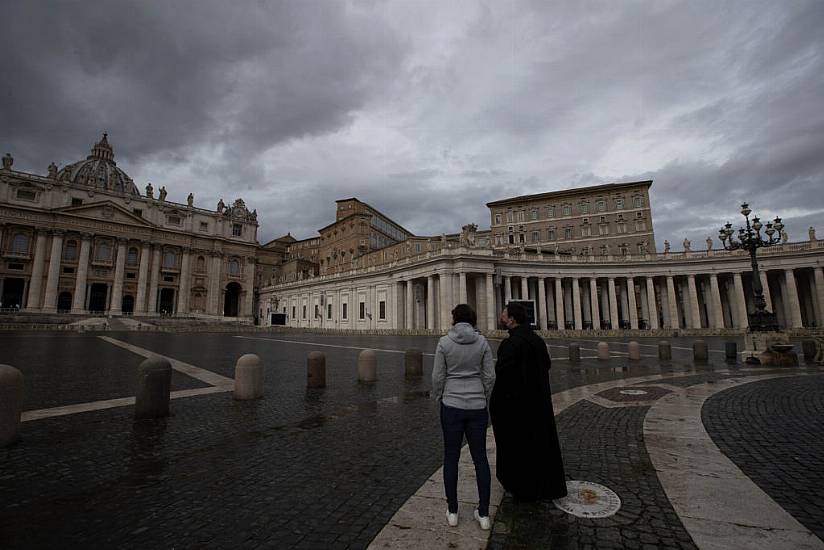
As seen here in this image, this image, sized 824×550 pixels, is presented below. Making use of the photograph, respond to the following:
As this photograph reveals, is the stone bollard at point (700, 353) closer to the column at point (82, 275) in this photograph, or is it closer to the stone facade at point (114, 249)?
the stone facade at point (114, 249)

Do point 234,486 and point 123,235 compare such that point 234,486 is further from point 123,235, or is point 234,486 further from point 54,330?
point 123,235

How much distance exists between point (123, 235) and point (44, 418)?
216 ft

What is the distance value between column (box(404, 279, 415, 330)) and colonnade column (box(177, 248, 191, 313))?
4113cm

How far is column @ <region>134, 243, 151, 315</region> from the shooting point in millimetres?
58406

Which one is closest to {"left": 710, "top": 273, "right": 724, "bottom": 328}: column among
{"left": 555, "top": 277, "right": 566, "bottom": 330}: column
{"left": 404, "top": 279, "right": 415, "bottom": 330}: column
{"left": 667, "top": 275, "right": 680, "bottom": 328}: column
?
{"left": 667, "top": 275, "right": 680, "bottom": 328}: column

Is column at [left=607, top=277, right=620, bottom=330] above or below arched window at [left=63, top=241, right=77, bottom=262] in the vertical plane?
below

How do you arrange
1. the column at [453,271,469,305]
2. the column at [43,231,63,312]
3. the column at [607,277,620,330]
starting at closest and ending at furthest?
the column at [453,271,469,305]
the column at [607,277,620,330]
the column at [43,231,63,312]

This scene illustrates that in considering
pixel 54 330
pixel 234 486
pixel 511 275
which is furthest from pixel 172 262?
pixel 234 486

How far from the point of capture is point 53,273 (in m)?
52.4

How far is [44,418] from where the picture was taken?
20.3ft

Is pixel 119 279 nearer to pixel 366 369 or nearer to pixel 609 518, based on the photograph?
pixel 366 369

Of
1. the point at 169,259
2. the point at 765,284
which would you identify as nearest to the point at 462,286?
the point at 765,284

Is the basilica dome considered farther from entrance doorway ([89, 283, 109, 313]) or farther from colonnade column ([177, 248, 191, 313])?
entrance doorway ([89, 283, 109, 313])

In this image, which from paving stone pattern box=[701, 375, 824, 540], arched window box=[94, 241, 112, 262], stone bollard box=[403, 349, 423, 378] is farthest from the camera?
arched window box=[94, 241, 112, 262]
